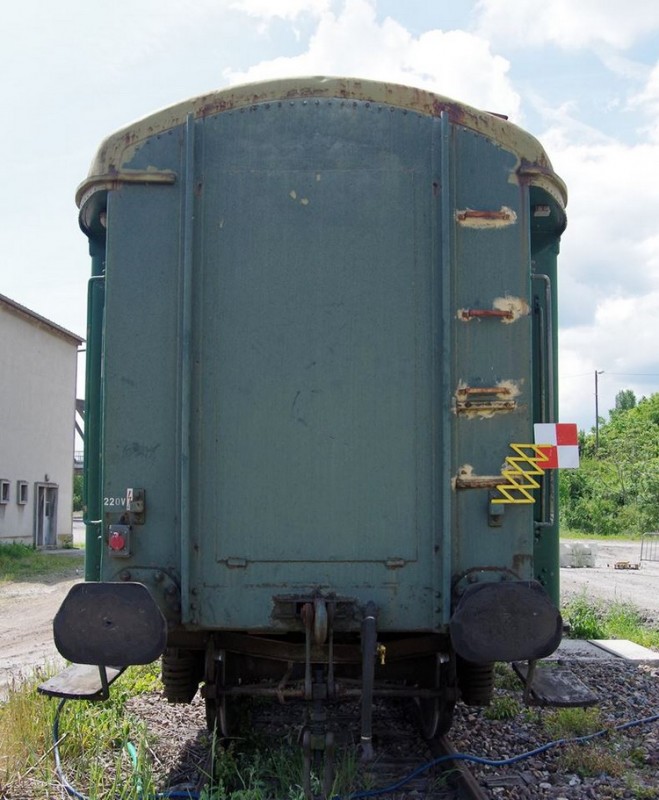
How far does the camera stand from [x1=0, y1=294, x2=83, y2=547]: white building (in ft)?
73.7

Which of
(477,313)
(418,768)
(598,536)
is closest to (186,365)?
(477,313)

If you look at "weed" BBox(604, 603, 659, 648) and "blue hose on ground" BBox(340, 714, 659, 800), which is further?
"weed" BBox(604, 603, 659, 648)

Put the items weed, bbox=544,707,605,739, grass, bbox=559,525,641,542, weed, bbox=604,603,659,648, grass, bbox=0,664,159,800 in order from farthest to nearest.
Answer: grass, bbox=559,525,641,542, weed, bbox=604,603,659,648, weed, bbox=544,707,605,739, grass, bbox=0,664,159,800

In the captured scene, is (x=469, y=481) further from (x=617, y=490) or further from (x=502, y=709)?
(x=617, y=490)

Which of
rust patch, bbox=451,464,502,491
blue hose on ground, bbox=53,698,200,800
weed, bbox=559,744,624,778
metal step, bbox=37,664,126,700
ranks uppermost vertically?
rust patch, bbox=451,464,502,491

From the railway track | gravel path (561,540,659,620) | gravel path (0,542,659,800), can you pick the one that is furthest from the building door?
the railway track

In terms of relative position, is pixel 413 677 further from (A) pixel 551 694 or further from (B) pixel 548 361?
(B) pixel 548 361

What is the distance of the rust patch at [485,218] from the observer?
164 inches

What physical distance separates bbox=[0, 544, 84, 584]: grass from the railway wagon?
43.3 feet

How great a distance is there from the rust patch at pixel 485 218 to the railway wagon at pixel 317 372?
11 millimetres

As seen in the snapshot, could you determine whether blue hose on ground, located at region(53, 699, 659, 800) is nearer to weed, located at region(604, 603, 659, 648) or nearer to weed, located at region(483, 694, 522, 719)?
weed, located at region(483, 694, 522, 719)

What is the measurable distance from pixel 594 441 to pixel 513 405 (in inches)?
1956

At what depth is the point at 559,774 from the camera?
4.56 metres

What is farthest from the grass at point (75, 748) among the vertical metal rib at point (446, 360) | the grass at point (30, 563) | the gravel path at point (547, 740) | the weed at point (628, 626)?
the grass at point (30, 563)
